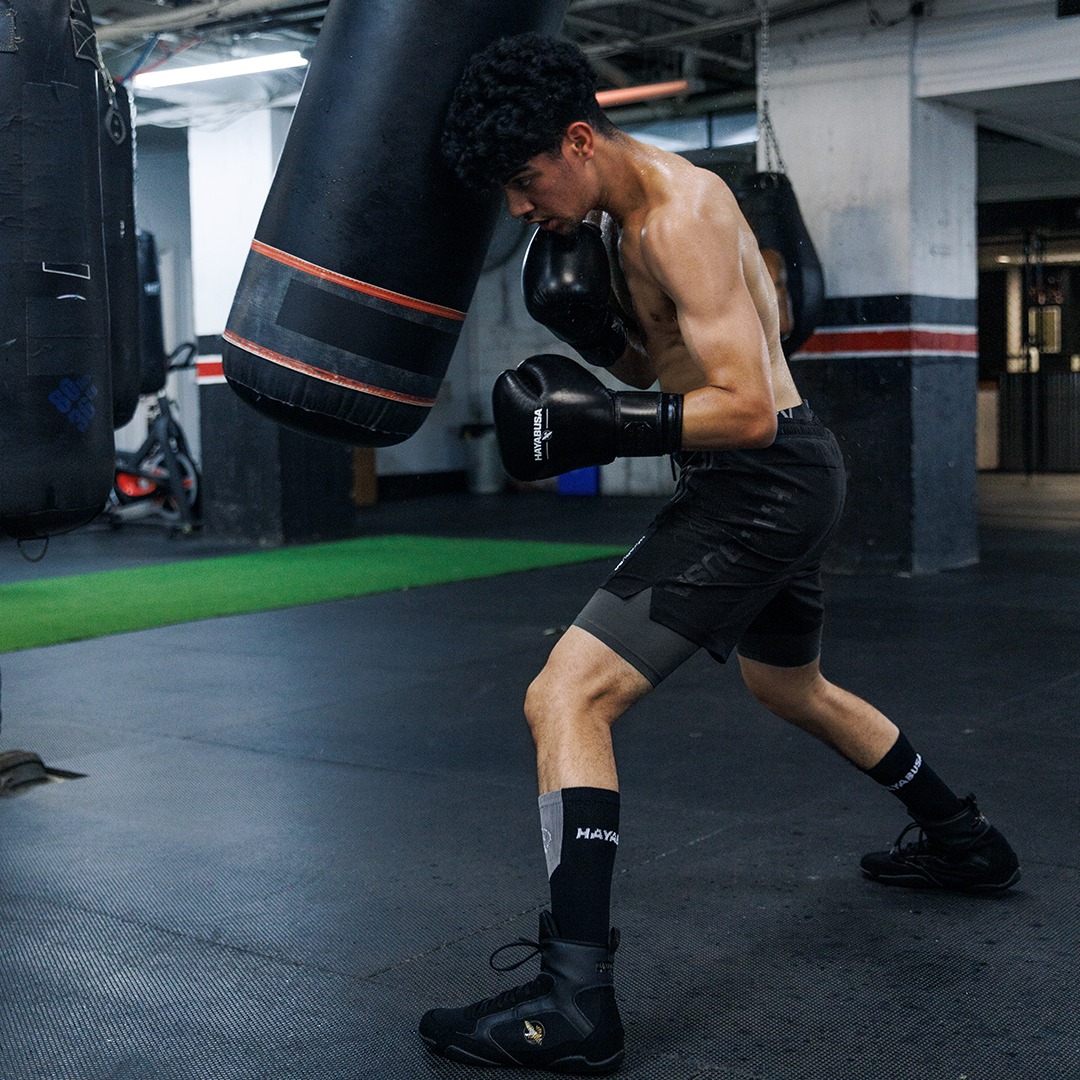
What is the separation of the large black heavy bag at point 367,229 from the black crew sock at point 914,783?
111 centimetres

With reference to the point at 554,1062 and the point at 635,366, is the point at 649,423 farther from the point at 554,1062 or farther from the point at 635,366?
the point at 554,1062

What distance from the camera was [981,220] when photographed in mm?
14180

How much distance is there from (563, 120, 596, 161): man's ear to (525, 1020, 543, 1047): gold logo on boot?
50.5 inches

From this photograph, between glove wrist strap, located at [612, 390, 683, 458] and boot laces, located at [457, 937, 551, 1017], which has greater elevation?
glove wrist strap, located at [612, 390, 683, 458]

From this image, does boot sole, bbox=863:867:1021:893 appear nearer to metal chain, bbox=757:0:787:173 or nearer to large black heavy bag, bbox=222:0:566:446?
large black heavy bag, bbox=222:0:566:446

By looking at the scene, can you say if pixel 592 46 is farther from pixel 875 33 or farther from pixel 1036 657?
pixel 1036 657

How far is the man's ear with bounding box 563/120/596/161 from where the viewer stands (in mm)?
1983

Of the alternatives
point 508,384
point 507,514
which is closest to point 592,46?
point 507,514

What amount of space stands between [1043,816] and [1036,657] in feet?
6.22

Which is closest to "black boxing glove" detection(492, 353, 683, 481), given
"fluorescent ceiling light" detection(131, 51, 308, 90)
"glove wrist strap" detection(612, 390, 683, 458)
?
"glove wrist strap" detection(612, 390, 683, 458)

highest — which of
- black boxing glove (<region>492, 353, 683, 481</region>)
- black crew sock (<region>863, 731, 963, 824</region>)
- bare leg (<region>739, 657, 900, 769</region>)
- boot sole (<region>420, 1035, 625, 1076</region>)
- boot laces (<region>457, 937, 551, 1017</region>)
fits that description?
black boxing glove (<region>492, 353, 683, 481</region>)

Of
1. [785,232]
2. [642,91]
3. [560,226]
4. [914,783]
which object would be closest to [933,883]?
[914,783]

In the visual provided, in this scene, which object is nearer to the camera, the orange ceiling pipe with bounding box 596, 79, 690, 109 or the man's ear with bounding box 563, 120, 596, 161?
the man's ear with bounding box 563, 120, 596, 161

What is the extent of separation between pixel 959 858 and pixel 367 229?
1.56 m
